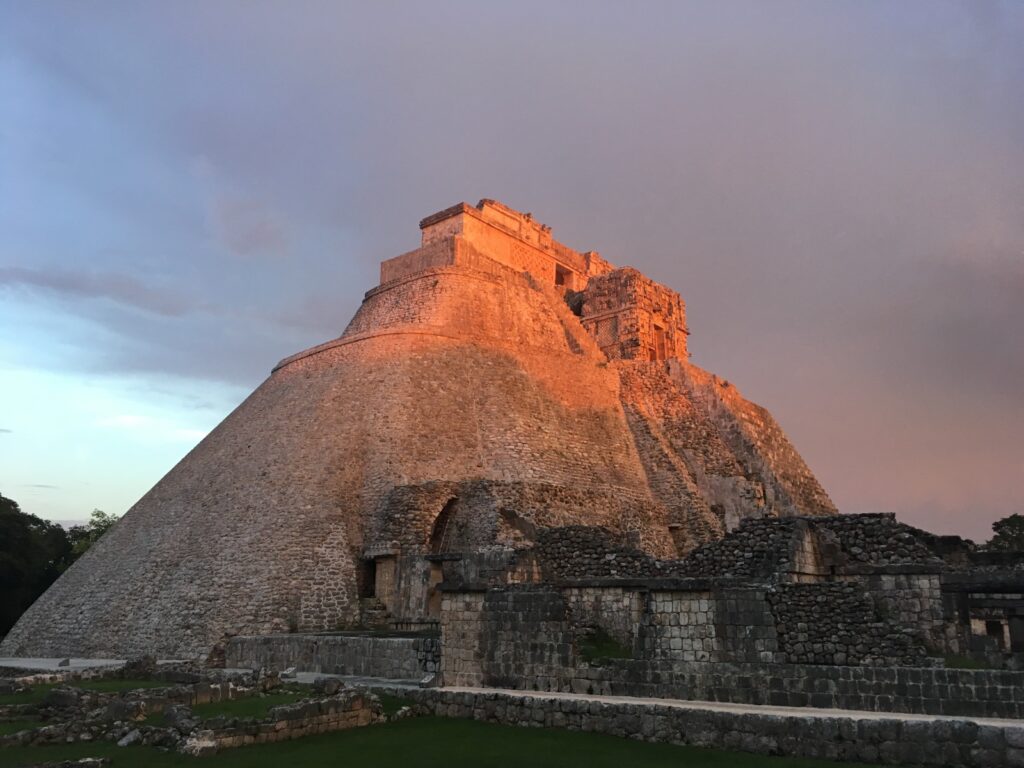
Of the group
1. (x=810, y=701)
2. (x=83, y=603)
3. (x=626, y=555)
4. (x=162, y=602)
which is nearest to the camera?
(x=810, y=701)

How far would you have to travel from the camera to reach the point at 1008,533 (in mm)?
36469

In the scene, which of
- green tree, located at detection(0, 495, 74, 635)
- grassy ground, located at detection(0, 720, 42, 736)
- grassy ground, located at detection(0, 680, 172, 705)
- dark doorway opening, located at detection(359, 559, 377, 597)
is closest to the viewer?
grassy ground, located at detection(0, 720, 42, 736)

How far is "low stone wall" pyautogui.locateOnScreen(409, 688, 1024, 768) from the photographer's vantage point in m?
7.15

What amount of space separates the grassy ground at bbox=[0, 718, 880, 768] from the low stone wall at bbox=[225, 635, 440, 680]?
3813mm

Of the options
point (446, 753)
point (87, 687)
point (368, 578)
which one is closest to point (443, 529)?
point (368, 578)

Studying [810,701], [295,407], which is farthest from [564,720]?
[295,407]

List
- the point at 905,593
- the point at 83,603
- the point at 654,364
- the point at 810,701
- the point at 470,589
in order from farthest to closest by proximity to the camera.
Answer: the point at 654,364, the point at 83,603, the point at 470,589, the point at 905,593, the point at 810,701

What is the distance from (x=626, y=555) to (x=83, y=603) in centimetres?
1502

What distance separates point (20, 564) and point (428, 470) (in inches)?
761

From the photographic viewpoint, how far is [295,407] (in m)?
25.0

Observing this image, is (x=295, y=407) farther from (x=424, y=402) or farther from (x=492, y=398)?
→ (x=492, y=398)

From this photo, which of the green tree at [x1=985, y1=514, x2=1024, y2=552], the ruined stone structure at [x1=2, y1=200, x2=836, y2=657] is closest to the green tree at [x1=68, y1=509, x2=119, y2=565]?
the ruined stone structure at [x1=2, y1=200, x2=836, y2=657]

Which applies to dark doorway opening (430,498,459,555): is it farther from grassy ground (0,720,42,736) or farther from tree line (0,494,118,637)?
tree line (0,494,118,637)

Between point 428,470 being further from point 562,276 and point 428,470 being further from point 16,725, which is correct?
point 562,276
